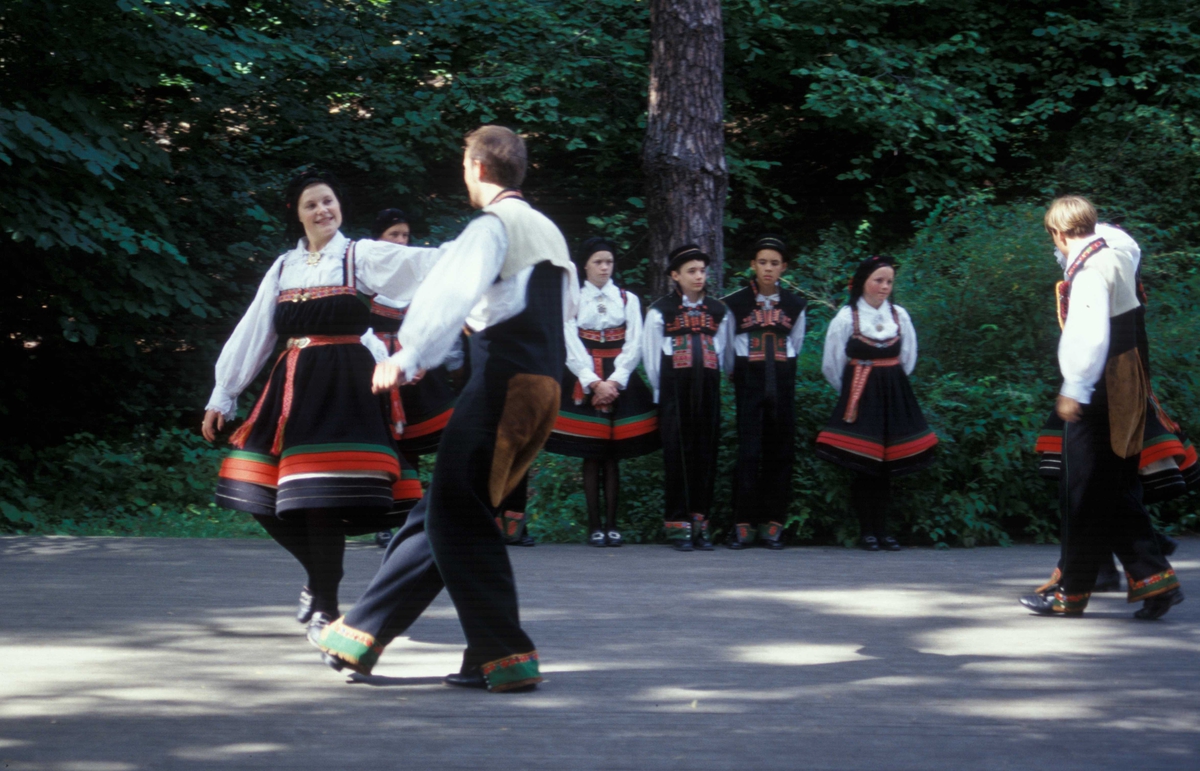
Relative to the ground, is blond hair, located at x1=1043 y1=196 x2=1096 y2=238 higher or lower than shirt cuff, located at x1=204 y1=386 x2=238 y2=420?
higher

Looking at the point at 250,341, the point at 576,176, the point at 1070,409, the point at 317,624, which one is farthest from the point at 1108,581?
the point at 576,176

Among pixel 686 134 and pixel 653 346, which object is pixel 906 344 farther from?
pixel 686 134

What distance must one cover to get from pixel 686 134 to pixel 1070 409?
16.9ft

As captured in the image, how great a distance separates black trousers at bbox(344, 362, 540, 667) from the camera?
436cm

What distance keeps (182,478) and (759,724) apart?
8.98m

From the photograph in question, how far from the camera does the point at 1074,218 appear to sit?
18.6ft

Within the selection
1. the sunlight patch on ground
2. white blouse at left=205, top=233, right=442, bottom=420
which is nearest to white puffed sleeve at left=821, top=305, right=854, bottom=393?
the sunlight patch on ground

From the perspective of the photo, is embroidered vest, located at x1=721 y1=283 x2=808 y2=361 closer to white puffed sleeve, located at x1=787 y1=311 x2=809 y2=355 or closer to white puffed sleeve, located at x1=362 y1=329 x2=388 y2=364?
white puffed sleeve, located at x1=787 y1=311 x2=809 y2=355

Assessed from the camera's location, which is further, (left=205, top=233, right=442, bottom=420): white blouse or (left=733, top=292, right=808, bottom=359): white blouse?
(left=733, top=292, right=808, bottom=359): white blouse

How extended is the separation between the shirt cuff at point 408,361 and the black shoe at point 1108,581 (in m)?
4.10

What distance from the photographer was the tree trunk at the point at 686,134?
10.1 m

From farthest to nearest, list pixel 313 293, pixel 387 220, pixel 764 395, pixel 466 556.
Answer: pixel 764 395 → pixel 387 220 → pixel 313 293 → pixel 466 556

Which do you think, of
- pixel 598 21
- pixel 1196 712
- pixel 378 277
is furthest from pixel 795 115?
pixel 1196 712

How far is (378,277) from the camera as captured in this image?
206 inches
